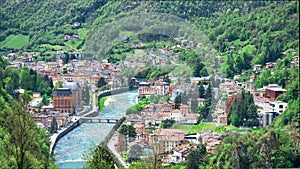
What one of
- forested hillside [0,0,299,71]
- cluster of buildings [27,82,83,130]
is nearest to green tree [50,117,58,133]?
cluster of buildings [27,82,83,130]

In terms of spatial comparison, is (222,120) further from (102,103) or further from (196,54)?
(196,54)

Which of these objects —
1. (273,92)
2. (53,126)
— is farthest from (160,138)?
(273,92)

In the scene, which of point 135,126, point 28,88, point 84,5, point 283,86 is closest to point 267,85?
point 283,86

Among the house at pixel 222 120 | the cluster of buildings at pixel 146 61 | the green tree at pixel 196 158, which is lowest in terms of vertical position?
the green tree at pixel 196 158

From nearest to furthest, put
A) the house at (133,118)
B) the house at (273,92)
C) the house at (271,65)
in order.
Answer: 1. the house at (133,118)
2. the house at (273,92)
3. the house at (271,65)

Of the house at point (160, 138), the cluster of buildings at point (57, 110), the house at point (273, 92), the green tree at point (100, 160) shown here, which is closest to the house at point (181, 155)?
the cluster of buildings at point (57, 110)

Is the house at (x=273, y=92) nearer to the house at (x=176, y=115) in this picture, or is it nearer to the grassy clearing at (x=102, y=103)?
the grassy clearing at (x=102, y=103)

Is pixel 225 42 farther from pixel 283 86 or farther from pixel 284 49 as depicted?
pixel 283 86
